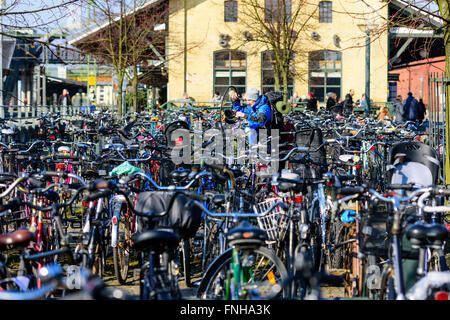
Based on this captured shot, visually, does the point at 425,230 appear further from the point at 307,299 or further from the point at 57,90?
the point at 57,90

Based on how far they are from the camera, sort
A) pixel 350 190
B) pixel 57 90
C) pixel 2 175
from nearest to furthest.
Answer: pixel 350 190 < pixel 2 175 < pixel 57 90

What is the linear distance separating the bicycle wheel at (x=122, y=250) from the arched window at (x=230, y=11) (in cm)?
2974

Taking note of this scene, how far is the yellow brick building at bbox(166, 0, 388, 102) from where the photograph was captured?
35812 millimetres

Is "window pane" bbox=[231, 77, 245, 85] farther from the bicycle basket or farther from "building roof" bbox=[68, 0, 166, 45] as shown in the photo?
the bicycle basket

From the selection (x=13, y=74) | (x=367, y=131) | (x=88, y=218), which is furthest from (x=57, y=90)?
(x=88, y=218)

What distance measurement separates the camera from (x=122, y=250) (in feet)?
22.7

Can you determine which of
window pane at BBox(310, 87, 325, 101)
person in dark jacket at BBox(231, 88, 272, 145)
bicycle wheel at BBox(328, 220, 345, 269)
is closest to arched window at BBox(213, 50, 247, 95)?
window pane at BBox(310, 87, 325, 101)

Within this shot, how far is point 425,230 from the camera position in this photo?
403 cm

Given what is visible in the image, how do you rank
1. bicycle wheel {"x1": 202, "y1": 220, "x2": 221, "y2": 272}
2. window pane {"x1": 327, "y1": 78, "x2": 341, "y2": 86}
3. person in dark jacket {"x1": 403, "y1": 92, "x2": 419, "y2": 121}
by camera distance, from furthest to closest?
1. window pane {"x1": 327, "y1": 78, "x2": 341, "y2": 86}
2. person in dark jacket {"x1": 403, "y1": 92, "x2": 419, "y2": 121}
3. bicycle wheel {"x1": 202, "y1": 220, "x2": 221, "y2": 272}

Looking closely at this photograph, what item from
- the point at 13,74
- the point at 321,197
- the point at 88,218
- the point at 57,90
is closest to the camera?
the point at 88,218

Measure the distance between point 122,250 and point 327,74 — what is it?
30.6 meters

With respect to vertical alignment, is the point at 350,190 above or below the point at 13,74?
below
